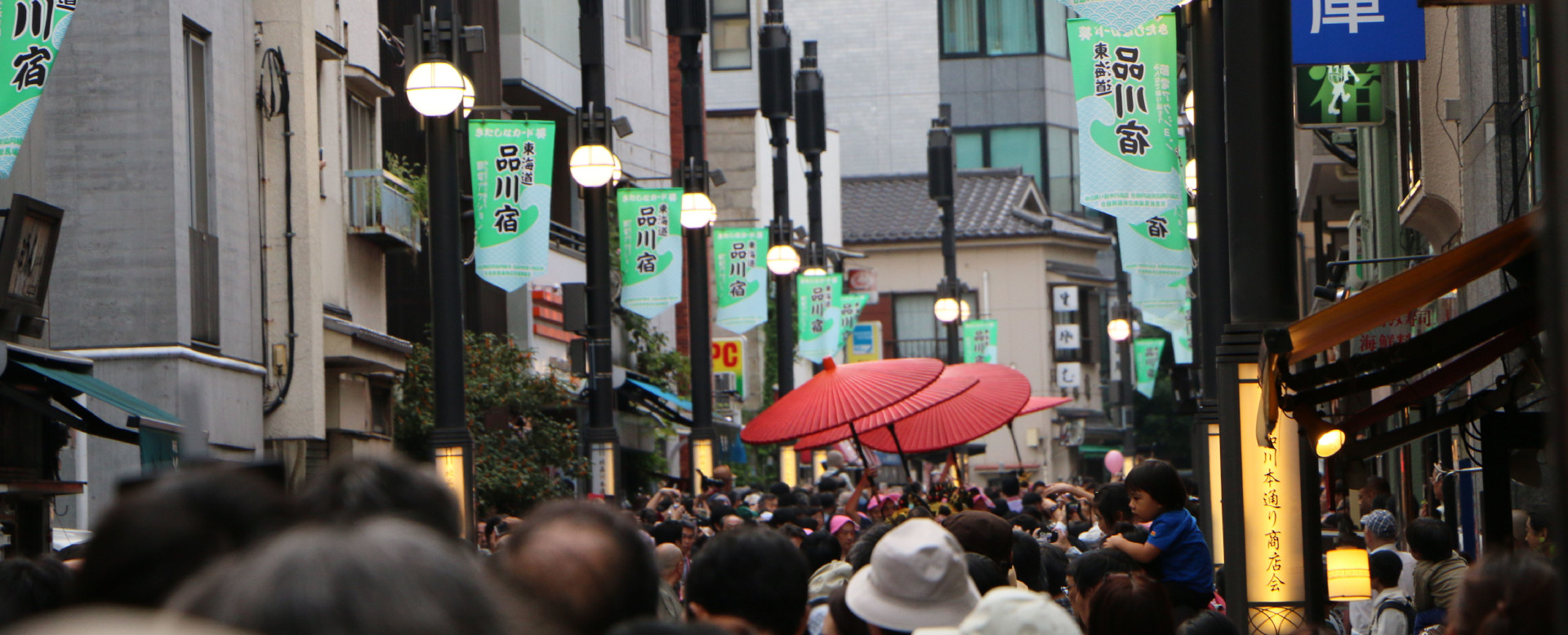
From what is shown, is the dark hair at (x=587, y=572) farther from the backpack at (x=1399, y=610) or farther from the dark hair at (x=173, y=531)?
the backpack at (x=1399, y=610)

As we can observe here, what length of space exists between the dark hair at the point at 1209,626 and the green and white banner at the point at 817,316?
2810 cm

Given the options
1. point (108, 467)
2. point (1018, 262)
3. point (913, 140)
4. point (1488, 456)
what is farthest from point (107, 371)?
point (913, 140)

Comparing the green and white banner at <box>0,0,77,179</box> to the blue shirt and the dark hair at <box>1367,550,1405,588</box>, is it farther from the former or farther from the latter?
the dark hair at <box>1367,550,1405,588</box>

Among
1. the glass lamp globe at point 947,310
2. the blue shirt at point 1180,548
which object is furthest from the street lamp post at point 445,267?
the glass lamp globe at point 947,310

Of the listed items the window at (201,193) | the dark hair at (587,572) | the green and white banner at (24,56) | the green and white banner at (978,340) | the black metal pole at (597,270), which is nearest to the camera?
the dark hair at (587,572)

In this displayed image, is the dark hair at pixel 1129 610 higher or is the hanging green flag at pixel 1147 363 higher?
the hanging green flag at pixel 1147 363

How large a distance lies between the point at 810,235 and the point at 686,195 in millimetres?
10891

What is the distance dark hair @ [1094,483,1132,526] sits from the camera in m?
10.5

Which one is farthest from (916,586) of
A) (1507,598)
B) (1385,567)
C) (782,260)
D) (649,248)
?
(782,260)

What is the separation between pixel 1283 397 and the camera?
29.6ft

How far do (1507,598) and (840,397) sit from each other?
417 inches

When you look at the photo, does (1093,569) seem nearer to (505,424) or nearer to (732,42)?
(505,424)

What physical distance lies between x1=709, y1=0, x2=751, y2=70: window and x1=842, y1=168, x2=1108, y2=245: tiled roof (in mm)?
17967

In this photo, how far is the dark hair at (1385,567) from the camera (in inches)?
417
